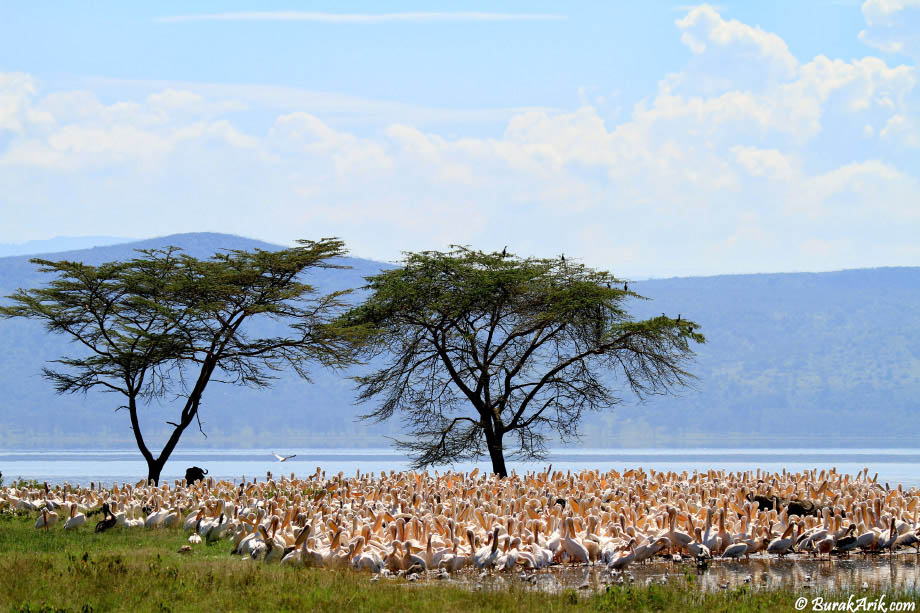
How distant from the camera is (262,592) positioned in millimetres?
11938

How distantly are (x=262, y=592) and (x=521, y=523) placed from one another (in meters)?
4.09

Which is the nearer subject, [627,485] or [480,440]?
[627,485]

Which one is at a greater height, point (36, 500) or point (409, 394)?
point (409, 394)

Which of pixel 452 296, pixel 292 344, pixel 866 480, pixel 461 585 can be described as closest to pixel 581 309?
pixel 452 296

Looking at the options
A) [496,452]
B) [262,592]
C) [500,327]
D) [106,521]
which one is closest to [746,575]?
[262,592]

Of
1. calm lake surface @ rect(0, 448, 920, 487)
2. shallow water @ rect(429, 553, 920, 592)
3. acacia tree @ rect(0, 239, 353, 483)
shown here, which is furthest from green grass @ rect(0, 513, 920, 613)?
calm lake surface @ rect(0, 448, 920, 487)

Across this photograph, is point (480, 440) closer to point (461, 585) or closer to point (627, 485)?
point (627, 485)

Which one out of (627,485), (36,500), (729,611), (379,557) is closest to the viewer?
(729,611)

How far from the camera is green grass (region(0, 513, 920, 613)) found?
11.3 meters

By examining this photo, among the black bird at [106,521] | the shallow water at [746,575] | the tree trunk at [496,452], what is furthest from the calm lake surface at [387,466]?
the shallow water at [746,575]

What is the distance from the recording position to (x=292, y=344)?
107 ft

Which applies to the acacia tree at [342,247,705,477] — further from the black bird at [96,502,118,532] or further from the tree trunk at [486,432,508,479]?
the black bird at [96,502,118,532]

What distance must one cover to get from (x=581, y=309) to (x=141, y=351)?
42.2 feet

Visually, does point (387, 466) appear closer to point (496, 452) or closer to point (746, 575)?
point (496, 452)
